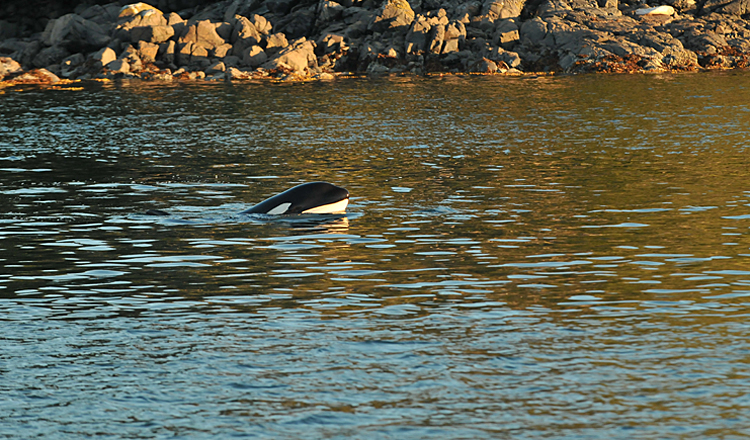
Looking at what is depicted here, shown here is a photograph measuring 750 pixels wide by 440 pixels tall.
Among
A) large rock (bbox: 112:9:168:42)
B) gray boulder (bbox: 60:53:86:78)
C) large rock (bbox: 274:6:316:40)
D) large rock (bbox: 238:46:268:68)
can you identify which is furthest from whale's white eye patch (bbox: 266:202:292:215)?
large rock (bbox: 274:6:316:40)

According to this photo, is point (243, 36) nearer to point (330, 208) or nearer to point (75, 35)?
point (75, 35)

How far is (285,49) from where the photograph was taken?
79375mm

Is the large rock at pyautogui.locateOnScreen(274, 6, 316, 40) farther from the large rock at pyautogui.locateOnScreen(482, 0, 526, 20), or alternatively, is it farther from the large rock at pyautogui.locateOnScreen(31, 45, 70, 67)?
the large rock at pyautogui.locateOnScreen(31, 45, 70, 67)

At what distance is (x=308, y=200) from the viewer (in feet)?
63.2

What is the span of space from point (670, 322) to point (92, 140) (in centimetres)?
3187

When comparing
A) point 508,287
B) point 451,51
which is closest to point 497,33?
point 451,51

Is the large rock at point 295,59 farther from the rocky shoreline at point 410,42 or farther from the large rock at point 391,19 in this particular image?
the large rock at point 391,19

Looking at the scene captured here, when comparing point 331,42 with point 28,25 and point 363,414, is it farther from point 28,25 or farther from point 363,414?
point 363,414

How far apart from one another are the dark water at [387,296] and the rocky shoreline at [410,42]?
4556cm

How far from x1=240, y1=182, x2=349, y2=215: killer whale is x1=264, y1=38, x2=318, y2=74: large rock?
57.8 m

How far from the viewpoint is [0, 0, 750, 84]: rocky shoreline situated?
75562 millimetres

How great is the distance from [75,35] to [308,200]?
6951cm

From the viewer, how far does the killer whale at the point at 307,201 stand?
19156 millimetres

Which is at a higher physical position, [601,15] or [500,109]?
[601,15]
